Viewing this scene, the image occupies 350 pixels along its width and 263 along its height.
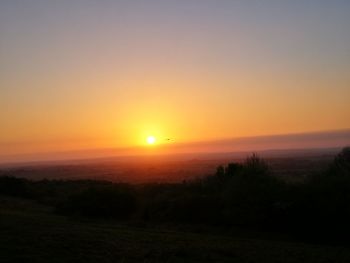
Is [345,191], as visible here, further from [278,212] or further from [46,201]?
[46,201]

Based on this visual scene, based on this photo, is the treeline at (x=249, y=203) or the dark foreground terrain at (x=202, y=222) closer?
the dark foreground terrain at (x=202, y=222)

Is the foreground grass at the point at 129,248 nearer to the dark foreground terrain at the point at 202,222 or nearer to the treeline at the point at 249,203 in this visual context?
the dark foreground terrain at the point at 202,222

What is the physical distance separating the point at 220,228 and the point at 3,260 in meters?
17.1

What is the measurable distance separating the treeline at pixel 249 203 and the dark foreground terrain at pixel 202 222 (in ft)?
0.18

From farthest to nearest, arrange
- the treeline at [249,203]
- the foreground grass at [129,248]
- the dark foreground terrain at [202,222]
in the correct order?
the treeline at [249,203] → the dark foreground terrain at [202,222] → the foreground grass at [129,248]

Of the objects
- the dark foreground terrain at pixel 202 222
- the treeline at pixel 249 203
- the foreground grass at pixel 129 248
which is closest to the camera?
the foreground grass at pixel 129 248

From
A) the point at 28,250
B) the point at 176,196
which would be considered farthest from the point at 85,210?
the point at 28,250

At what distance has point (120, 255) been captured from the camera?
19562mm

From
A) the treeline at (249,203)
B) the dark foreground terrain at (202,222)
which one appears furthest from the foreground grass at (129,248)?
the treeline at (249,203)

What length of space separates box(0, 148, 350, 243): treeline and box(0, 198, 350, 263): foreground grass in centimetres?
496

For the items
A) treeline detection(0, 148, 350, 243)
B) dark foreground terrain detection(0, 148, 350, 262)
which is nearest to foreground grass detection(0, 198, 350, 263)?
dark foreground terrain detection(0, 148, 350, 262)

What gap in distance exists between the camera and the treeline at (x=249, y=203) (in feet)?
101

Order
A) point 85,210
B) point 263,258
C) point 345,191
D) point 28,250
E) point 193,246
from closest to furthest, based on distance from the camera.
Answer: point 28,250 < point 263,258 < point 193,246 < point 345,191 < point 85,210

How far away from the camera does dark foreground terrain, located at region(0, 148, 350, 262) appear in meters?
20.6
